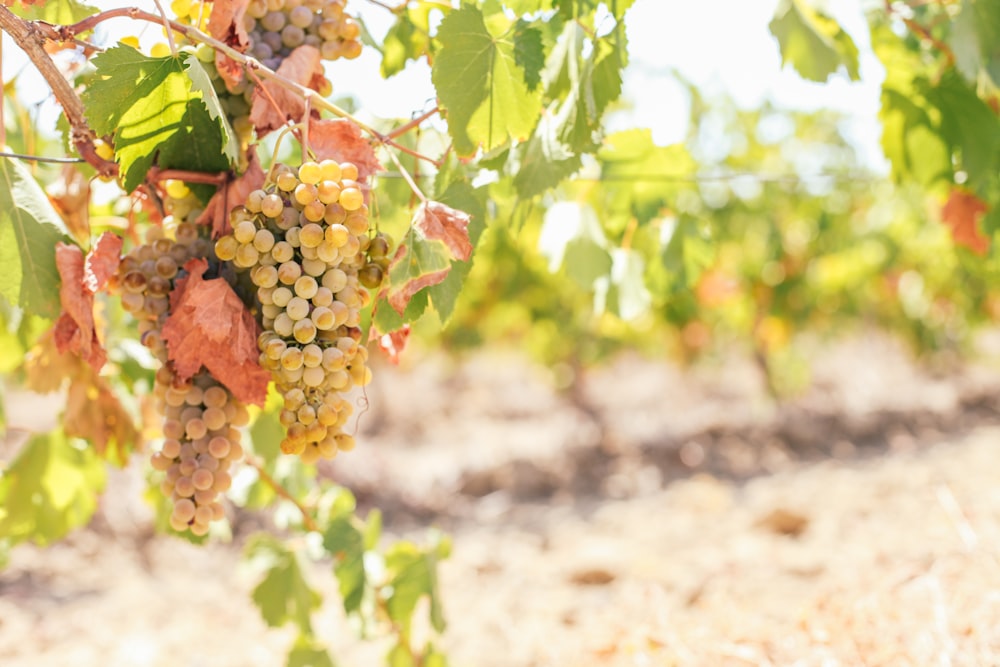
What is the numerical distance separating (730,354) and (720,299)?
11.1 ft

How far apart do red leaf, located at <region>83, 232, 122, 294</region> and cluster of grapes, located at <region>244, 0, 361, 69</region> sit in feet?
1.16

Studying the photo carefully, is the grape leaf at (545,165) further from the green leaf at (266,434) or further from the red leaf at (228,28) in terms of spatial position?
the green leaf at (266,434)

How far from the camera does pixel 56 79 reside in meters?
1.16

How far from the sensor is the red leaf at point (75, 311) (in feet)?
4.01

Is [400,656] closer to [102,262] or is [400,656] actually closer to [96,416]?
[96,416]

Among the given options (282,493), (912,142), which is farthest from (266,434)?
(912,142)

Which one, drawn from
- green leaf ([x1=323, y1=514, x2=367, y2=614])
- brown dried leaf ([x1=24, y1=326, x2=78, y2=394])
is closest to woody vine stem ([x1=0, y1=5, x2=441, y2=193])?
brown dried leaf ([x1=24, y1=326, x2=78, y2=394])

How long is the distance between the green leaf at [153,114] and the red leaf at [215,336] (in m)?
0.16

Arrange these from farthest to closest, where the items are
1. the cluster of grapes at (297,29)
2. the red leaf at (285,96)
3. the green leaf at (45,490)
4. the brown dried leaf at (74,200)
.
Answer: the green leaf at (45,490)
the brown dried leaf at (74,200)
the cluster of grapes at (297,29)
the red leaf at (285,96)

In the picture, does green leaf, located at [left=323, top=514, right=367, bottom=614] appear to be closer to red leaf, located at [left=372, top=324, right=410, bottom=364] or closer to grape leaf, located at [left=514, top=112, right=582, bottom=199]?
red leaf, located at [left=372, top=324, right=410, bottom=364]

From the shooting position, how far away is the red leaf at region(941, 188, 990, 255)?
2217 mm

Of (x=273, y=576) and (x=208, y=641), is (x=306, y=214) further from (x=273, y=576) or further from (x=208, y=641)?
(x=208, y=641)

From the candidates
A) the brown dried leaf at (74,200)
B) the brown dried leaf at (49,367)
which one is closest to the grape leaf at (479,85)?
the brown dried leaf at (74,200)

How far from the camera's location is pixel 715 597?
2.68 meters
